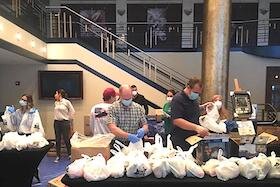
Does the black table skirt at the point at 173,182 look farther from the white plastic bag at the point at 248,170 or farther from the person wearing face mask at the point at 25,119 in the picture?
the person wearing face mask at the point at 25,119

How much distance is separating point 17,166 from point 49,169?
93.2 inches

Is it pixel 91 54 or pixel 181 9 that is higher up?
pixel 181 9

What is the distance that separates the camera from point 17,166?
3707 millimetres

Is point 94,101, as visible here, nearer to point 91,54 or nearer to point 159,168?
point 91,54

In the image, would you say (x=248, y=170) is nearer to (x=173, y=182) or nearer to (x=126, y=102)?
(x=173, y=182)

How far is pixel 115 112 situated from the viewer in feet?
11.1

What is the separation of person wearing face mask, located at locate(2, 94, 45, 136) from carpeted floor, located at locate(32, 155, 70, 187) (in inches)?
30.3

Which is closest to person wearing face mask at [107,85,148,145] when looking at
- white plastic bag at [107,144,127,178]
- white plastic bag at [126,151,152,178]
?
white plastic bag at [107,144,127,178]

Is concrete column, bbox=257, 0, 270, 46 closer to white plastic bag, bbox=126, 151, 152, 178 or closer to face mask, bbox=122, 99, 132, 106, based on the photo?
face mask, bbox=122, 99, 132, 106

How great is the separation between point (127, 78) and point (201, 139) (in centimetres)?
624

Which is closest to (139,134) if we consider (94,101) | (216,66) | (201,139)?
(201,139)

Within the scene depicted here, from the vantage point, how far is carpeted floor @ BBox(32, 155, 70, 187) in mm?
5246

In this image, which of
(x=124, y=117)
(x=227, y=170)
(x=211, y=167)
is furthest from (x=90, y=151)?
(x=227, y=170)

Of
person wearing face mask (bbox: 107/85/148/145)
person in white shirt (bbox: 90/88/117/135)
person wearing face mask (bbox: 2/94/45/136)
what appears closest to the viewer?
person wearing face mask (bbox: 107/85/148/145)
